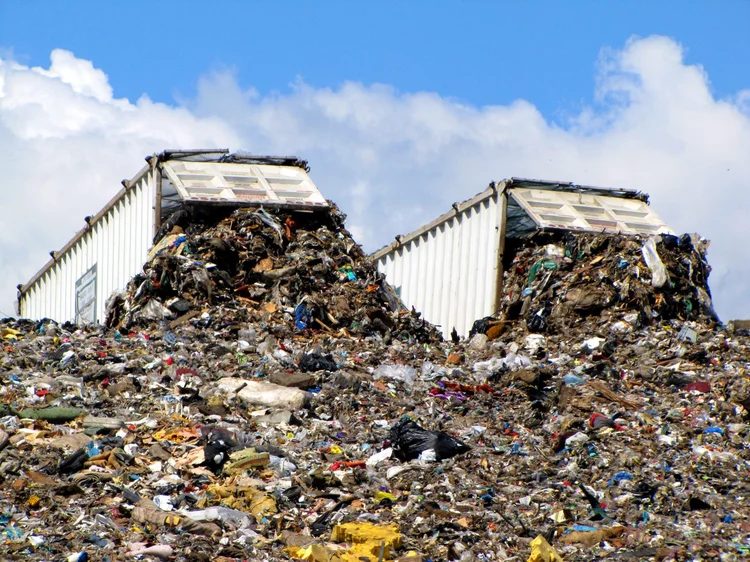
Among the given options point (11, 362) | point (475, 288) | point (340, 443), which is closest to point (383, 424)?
point (340, 443)

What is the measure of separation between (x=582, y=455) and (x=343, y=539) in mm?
2212

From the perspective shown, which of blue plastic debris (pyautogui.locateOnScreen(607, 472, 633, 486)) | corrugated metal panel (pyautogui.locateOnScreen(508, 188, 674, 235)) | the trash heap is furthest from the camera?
corrugated metal panel (pyautogui.locateOnScreen(508, 188, 674, 235))

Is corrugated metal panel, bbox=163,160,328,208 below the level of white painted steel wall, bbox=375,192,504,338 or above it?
above

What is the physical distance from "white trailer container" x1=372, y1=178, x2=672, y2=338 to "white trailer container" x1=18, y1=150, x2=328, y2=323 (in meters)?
1.77

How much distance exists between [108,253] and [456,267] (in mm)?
4693

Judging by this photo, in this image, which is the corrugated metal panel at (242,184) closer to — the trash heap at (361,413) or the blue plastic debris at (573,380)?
the trash heap at (361,413)

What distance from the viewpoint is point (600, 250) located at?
1159 cm

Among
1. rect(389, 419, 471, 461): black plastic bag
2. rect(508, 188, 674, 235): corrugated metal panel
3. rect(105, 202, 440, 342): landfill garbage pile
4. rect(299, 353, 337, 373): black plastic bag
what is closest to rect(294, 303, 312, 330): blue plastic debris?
rect(105, 202, 440, 342): landfill garbage pile

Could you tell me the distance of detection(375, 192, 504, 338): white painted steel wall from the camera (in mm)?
12000

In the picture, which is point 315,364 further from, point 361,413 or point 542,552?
point 542,552

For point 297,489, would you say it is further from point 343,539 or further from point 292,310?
point 292,310

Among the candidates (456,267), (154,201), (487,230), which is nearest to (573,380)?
(487,230)

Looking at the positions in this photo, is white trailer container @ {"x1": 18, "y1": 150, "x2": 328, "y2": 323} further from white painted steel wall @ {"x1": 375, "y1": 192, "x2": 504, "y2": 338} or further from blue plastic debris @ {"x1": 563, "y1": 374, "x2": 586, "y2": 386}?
blue plastic debris @ {"x1": 563, "y1": 374, "x2": 586, "y2": 386}

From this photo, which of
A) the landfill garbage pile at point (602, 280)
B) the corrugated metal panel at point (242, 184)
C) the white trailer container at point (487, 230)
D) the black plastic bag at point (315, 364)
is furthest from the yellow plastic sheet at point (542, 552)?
the corrugated metal panel at point (242, 184)
